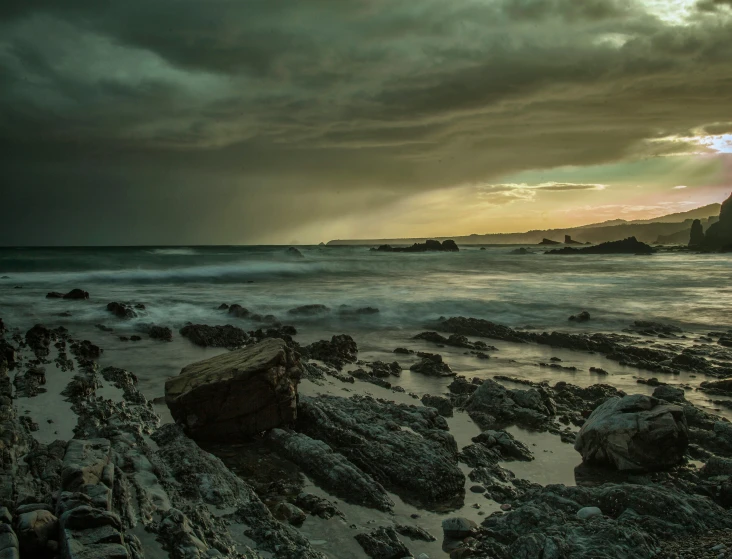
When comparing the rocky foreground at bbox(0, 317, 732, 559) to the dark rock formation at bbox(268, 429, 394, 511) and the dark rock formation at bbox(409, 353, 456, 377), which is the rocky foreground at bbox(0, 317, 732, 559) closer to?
the dark rock formation at bbox(268, 429, 394, 511)

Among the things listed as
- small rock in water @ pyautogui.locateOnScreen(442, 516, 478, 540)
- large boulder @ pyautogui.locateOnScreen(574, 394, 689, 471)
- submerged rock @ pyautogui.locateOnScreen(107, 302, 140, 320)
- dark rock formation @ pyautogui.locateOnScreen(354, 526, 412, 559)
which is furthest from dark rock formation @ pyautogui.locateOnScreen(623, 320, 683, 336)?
submerged rock @ pyautogui.locateOnScreen(107, 302, 140, 320)

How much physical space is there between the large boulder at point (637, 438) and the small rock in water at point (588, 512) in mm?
1586

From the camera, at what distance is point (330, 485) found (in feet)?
19.1

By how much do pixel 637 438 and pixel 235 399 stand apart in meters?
5.49

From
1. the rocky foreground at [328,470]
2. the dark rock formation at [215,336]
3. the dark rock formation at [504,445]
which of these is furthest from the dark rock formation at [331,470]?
the dark rock formation at [215,336]

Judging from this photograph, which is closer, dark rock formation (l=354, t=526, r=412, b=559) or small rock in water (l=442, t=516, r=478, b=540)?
dark rock formation (l=354, t=526, r=412, b=559)

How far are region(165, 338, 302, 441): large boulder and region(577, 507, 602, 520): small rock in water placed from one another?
4065 millimetres

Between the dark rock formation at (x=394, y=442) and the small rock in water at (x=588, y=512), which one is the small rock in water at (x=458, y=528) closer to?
A: the dark rock formation at (x=394, y=442)

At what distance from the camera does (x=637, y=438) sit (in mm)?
6453

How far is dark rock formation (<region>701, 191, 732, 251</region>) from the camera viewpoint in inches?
4050

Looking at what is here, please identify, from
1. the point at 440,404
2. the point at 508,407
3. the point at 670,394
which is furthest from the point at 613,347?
the point at 440,404

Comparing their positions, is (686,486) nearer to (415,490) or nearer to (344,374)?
(415,490)

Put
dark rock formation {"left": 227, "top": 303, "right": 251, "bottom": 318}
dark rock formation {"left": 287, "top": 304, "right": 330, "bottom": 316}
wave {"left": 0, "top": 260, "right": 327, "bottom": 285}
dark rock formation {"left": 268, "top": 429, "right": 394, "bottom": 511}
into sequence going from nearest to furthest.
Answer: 1. dark rock formation {"left": 268, "top": 429, "right": 394, "bottom": 511}
2. dark rock formation {"left": 227, "top": 303, "right": 251, "bottom": 318}
3. dark rock formation {"left": 287, "top": 304, "right": 330, "bottom": 316}
4. wave {"left": 0, "top": 260, "right": 327, "bottom": 285}

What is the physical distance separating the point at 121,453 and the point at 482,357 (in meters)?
9.96
